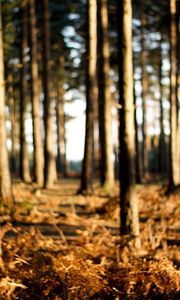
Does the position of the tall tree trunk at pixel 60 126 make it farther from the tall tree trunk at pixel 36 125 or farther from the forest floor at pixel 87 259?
the forest floor at pixel 87 259

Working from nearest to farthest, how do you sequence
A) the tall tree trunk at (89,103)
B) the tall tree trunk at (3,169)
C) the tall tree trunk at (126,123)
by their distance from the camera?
the tall tree trunk at (126,123) → the tall tree trunk at (3,169) → the tall tree trunk at (89,103)

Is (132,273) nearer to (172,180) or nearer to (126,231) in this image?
(126,231)

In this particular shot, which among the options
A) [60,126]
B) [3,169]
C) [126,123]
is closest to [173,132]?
[3,169]

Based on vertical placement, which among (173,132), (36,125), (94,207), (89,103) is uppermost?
(89,103)

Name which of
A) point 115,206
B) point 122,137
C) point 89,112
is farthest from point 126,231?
point 89,112

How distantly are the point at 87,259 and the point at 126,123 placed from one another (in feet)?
8.17

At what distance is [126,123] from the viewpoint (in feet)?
26.8

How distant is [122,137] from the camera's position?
8266 mm

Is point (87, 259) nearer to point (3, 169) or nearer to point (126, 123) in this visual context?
point (126, 123)

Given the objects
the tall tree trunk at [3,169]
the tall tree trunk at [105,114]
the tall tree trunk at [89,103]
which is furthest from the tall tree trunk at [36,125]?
the tall tree trunk at [3,169]

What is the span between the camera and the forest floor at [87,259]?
5.61 metres

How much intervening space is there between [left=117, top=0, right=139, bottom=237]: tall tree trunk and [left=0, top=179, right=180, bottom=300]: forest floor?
48 cm

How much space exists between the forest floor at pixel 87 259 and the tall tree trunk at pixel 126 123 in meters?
0.48

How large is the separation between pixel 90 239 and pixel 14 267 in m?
2.91
